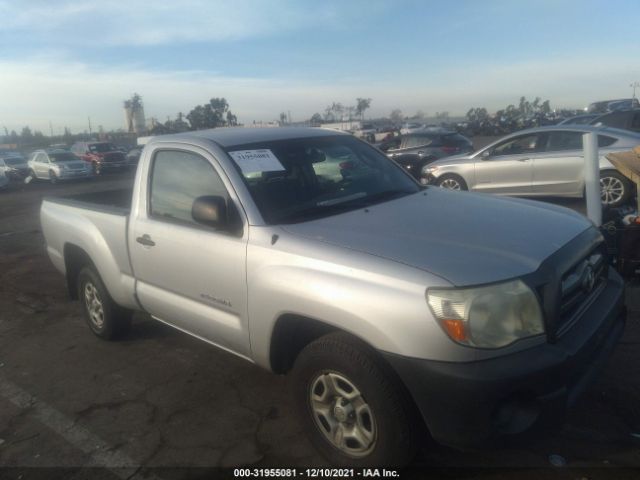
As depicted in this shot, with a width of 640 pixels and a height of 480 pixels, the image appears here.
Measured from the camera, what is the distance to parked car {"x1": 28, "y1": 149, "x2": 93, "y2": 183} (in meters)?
26.3

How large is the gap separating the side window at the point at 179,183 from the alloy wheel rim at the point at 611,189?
7635mm

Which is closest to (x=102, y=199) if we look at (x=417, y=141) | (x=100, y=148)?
(x=417, y=141)

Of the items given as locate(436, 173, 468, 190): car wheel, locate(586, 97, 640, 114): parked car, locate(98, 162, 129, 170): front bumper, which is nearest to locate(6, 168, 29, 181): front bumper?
locate(98, 162, 129, 170): front bumper

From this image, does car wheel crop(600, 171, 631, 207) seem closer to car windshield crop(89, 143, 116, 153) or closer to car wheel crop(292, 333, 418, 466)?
car wheel crop(292, 333, 418, 466)

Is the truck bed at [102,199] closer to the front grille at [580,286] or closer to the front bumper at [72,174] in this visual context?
the front grille at [580,286]

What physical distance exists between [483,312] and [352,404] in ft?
2.79

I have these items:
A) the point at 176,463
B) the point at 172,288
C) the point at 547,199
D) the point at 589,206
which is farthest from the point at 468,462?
the point at 547,199

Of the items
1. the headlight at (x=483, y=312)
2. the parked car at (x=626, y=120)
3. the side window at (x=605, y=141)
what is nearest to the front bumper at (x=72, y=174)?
the parked car at (x=626, y=120)

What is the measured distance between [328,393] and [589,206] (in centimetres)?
446

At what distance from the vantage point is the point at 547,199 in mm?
10008

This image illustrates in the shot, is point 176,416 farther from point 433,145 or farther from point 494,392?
point 433,145

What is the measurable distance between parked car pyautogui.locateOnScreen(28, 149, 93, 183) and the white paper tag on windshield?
25917mm

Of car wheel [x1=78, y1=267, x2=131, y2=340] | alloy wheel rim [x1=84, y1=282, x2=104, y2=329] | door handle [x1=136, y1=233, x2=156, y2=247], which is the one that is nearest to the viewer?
door handle [x1=136, y1=233, x2=156, y2=247]

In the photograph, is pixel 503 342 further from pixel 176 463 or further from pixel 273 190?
pixel 176 463
